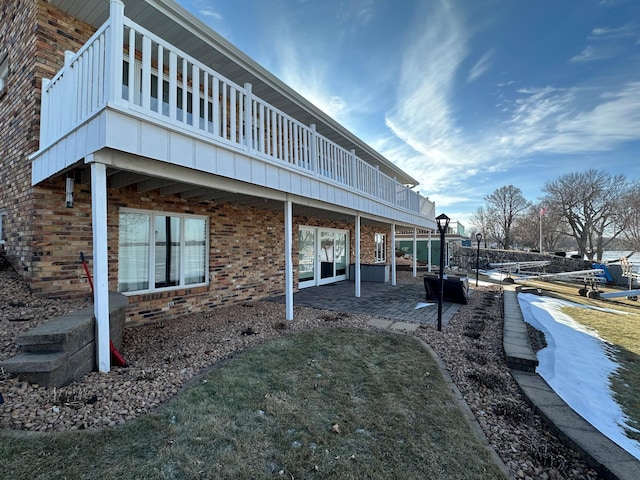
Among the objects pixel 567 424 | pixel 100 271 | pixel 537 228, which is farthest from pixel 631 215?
pixel 100 271

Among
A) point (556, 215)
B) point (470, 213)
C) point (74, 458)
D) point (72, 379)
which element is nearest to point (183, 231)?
point (72, 379)

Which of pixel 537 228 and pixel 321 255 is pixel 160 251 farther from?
pixel 537 228

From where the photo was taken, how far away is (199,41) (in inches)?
198

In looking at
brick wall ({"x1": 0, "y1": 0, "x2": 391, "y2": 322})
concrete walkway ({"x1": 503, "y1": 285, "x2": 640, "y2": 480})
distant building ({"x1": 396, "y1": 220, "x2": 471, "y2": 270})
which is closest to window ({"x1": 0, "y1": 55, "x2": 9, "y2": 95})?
brick wall ({"x1": 0, "y1": 0, "x2": 391, "y2": 322})

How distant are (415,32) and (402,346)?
8.83 metres

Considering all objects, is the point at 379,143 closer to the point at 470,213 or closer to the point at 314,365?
the point at 314,365

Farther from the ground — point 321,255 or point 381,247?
point 381,247

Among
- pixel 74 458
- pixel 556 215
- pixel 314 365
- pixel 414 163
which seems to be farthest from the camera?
pixel 556 215

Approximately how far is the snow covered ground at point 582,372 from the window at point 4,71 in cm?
993

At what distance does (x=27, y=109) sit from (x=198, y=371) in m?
4.89

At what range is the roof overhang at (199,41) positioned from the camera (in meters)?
4.35

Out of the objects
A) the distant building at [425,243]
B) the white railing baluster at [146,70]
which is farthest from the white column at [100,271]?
the distant building at [425,243]

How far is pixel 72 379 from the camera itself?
8.88ft

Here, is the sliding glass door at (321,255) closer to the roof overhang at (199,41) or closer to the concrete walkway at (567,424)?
the roof overhang at (199,41)
